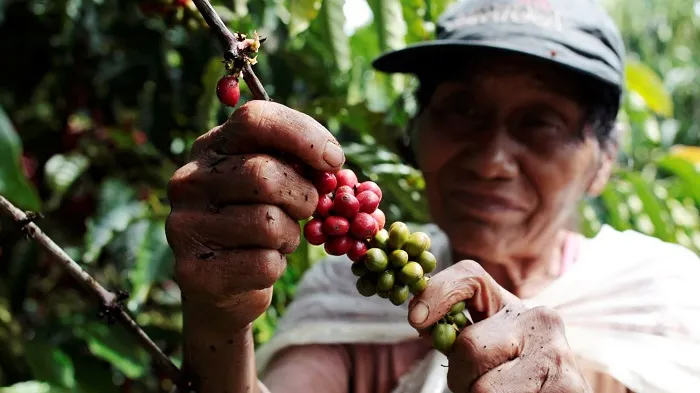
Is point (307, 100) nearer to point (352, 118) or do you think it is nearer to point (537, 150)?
point (352, 118)

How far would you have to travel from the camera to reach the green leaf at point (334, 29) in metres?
1.60

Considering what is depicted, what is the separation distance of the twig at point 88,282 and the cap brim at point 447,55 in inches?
40.7

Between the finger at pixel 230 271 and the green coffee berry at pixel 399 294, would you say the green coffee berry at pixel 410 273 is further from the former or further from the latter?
the finger at pixel 230 271

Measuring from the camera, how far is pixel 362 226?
1.04 meters

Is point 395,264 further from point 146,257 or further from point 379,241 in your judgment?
point 146,257

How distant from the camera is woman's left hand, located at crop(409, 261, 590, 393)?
1.10 meters

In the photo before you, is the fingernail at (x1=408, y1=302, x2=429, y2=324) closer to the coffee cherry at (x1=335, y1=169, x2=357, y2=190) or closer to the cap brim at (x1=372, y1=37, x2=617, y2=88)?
the coffee cherry at (x1=335, y1=169, x2=357, y2=190)

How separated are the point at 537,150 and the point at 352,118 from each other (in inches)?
26.8

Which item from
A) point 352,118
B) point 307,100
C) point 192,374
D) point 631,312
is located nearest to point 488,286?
point 192,374

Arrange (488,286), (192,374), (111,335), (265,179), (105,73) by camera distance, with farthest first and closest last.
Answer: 1. (105,73)
2. (111,335)
3. (192,374)
4. (488,286)
5. (265,179)

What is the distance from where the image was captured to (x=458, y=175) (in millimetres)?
1806

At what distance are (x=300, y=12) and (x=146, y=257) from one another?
0.88 m

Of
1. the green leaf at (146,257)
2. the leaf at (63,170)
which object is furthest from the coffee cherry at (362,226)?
the leaf at (63,170)

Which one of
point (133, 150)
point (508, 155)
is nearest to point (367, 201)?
point (508, 155)
